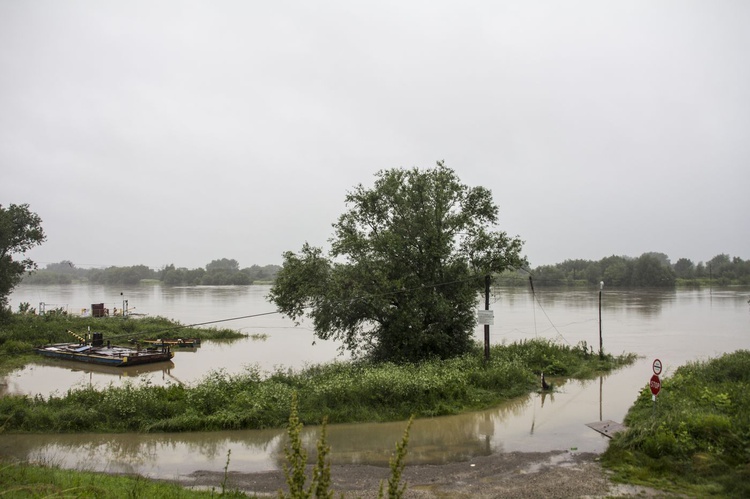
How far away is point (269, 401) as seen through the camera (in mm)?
15836

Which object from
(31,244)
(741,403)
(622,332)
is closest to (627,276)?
(622,332)

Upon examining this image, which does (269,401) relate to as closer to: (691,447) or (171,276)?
(691,447)

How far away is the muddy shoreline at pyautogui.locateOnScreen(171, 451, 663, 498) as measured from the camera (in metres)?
9.04

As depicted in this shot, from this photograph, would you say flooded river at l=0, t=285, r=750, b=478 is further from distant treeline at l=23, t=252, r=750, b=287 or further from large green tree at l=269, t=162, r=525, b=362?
distant treeline at l=23, t=252, r=750, b=287

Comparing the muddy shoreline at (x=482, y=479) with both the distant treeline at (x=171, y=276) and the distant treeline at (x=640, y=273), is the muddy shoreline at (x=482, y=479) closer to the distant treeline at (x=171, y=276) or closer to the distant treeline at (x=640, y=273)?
the distant treeline at (x=640, y=273)

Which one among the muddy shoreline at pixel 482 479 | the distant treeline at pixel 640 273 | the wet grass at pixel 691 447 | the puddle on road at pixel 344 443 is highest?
the distant treeline at pixel 640 273

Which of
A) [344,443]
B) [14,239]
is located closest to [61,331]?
[14,239]

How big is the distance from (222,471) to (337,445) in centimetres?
309

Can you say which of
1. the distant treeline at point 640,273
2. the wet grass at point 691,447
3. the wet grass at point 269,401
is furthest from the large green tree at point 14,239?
the distant treeline at point 640,273

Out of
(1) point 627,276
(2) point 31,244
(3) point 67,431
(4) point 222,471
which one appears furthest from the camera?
(1) point 627,276

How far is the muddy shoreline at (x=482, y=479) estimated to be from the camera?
9039mm

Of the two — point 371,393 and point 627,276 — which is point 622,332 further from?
point 627,276

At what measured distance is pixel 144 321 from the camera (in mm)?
40969

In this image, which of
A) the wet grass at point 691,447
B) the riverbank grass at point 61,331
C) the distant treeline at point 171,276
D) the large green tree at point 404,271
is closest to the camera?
the wet grass at point 691,447
